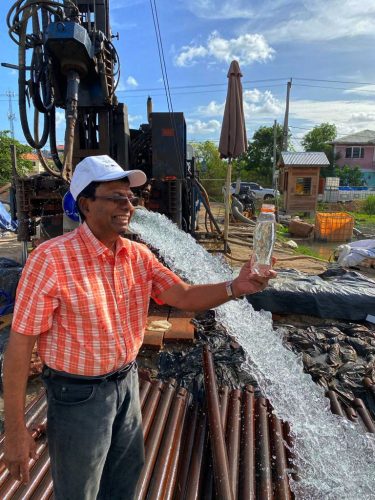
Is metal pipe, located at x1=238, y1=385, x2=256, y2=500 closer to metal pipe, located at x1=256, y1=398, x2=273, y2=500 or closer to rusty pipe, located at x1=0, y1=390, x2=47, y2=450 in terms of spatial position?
metal pipe, located at x1=256, y1=398, x2=273, y2=500

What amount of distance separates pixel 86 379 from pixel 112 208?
662 mm

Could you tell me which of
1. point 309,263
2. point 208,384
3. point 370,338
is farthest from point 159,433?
point 309,263

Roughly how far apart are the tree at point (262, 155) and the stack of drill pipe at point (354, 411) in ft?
107

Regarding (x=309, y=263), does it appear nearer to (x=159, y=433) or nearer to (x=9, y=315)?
(x=9, y=315)

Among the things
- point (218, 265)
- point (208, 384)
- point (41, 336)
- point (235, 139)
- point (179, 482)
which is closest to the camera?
point (41, 336)

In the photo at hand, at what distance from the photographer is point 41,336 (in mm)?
1453

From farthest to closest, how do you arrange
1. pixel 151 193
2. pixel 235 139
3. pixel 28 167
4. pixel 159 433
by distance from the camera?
1. pixel 28 167
2. pixel 235 139
3. pixel 151 193
4. pixel 159 433

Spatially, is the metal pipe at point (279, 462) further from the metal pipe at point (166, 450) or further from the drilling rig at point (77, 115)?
the drilling rig at point (77, 115)

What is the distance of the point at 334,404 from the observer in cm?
316

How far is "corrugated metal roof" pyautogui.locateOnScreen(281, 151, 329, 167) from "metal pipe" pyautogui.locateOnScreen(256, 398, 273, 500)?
19583mm

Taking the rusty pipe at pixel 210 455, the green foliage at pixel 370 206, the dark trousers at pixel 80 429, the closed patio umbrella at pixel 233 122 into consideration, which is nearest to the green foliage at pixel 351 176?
the green foliage at pixel 370 206

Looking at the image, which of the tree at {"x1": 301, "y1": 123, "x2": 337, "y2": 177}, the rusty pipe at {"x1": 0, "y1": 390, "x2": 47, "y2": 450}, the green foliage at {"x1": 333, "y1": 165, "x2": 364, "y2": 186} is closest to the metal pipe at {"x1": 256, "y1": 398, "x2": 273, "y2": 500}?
the rusty pipe at {"x1": 0, "y1": 390, "x2": 47, "y2": 450}

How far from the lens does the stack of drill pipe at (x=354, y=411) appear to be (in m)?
2.98

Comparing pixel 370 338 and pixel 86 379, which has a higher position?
pixel 86 379
